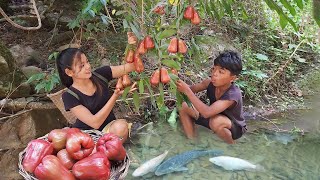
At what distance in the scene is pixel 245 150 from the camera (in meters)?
3.32

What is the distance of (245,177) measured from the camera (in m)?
2.89

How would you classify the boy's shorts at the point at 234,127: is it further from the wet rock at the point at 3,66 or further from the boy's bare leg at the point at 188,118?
the wet rock at the point at 3,66

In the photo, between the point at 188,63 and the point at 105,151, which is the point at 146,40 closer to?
the point at 105,151

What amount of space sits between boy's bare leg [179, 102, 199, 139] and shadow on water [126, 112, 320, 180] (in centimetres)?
7

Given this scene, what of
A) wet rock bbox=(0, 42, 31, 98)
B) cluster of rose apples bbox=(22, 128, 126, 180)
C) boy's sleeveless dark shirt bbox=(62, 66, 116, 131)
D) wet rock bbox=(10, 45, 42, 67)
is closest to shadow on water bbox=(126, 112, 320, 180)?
boy's sleeveless dark shirt bbox=(62, 66, 116, 131)

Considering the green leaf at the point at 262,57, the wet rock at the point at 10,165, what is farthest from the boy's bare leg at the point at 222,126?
the green leaf at the point at 262,57

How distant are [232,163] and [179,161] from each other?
400 millimetres

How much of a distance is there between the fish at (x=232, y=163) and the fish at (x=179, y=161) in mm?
176

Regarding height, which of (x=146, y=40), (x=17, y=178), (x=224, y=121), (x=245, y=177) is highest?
(x=146, y=40)

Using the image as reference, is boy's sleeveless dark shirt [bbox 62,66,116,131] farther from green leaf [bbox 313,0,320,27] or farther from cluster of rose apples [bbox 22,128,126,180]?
green leaf [bbox 313,0,320,27]

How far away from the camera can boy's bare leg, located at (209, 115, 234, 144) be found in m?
3.16

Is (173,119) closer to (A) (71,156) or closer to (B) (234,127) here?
(B) (234,127)

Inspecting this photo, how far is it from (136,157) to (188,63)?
1.63m

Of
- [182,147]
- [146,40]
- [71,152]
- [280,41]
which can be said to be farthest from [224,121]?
[280,41]
